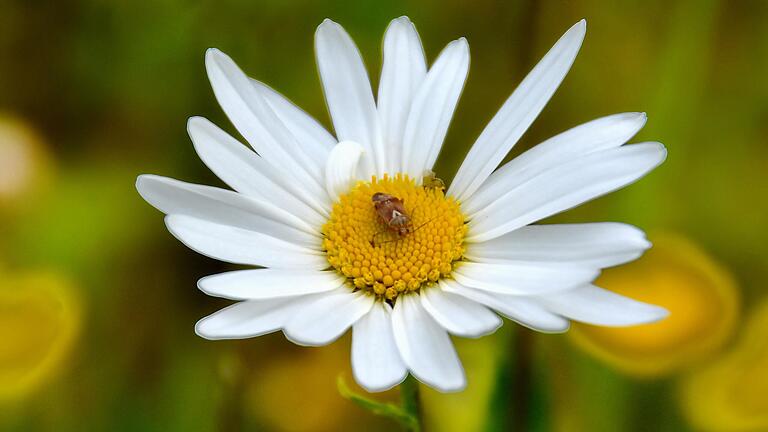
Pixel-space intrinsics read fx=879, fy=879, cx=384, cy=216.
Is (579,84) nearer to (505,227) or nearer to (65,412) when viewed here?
(505,227)

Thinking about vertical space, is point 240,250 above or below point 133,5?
below

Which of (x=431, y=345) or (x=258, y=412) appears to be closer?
(x=431, y=345)

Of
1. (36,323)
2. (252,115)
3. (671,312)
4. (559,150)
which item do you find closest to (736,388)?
(671,312)

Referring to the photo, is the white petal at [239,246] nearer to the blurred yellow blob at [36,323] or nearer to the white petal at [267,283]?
the white petal at [267,283]

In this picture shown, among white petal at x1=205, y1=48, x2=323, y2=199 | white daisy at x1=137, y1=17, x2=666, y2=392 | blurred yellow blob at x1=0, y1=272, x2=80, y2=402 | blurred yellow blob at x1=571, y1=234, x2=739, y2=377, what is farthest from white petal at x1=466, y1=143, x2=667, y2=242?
blurred yellow blob at x1=0, y1=272, x2=80, y2=402

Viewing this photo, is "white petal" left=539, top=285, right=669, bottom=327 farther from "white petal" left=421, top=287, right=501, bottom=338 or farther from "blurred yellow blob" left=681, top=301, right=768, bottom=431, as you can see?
"blurred yellow blob" left=681, top=301, right=768, bottom=431

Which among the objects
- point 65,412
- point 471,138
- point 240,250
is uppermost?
point 471,138

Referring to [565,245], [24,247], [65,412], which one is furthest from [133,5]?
[565,245]
